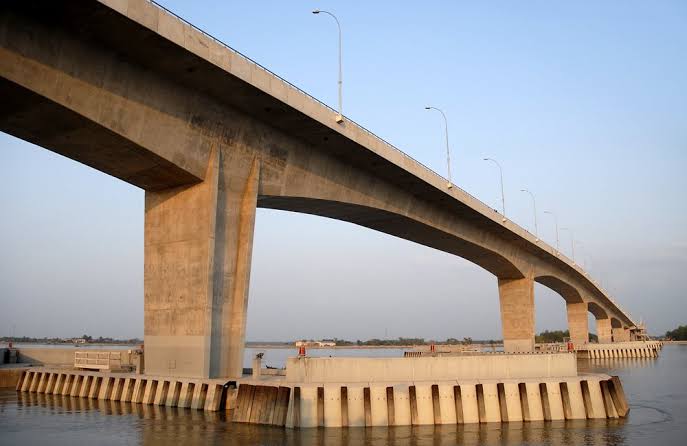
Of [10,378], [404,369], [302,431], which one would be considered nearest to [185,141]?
[404,369]

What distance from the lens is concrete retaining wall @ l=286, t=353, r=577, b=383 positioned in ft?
72.8

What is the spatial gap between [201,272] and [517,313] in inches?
1984

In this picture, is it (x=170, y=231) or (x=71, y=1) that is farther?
(x=170, y=231)

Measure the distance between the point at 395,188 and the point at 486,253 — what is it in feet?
70.2

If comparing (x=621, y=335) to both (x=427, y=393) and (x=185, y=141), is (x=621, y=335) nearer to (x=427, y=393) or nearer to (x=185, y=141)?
(x=427, y=393)

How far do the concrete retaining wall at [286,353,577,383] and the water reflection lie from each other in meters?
2.32

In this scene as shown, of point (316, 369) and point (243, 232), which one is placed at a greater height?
point (243, 232)

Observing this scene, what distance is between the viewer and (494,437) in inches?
760

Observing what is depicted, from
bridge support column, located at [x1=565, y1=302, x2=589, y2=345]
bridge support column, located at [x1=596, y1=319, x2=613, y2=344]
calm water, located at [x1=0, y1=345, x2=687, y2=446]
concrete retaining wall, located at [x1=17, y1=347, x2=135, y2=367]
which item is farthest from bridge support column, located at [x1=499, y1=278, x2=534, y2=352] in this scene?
bridge support column, located at [x1=596, y1=319, x2=613, y2=344]

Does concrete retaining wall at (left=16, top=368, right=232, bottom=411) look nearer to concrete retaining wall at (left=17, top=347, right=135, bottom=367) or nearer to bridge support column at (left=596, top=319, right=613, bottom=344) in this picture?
concrete retaining wall at (left=17, top=347, right=135, bottom=367)

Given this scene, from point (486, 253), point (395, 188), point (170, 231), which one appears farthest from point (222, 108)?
point (486, 253)

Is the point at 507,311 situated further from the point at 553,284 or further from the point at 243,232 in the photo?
the point at 243,232

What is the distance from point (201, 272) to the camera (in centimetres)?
2781

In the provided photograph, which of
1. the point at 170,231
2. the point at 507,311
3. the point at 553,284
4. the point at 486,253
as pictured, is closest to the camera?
the point at 170,231
